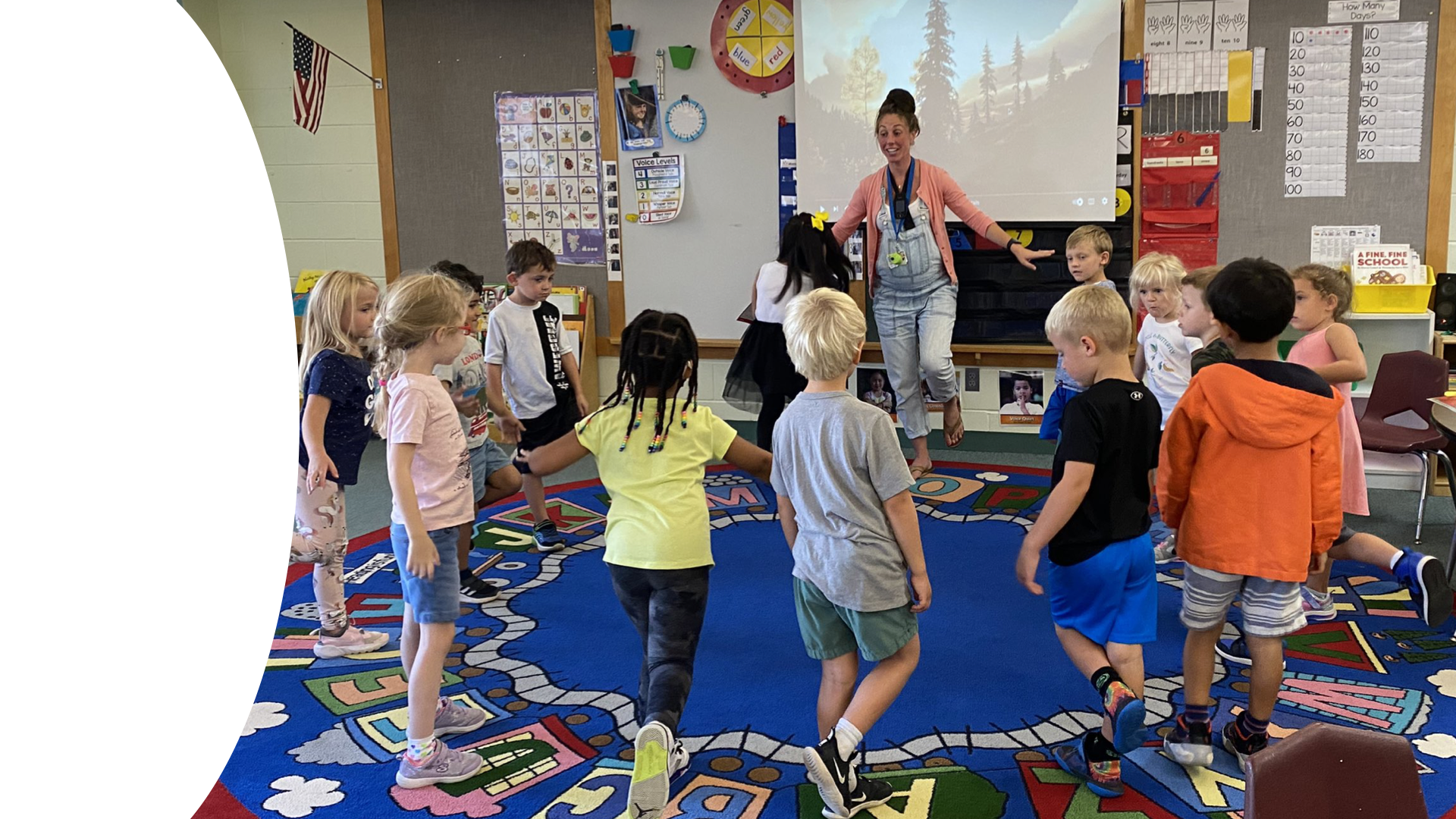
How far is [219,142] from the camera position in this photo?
12.0 inches

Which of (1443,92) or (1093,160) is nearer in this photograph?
(1443,92)

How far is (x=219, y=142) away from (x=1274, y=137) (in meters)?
5.34

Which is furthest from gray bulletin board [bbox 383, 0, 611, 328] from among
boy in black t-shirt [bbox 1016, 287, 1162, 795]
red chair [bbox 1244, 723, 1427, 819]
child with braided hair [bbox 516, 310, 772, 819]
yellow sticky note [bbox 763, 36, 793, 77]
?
red chair [bbox 1244, 723, 1427, 819]

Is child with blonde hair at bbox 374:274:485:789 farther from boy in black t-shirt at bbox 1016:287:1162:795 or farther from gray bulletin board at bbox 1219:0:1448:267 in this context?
gray bulletin board at bbox 1219:0:1448:267

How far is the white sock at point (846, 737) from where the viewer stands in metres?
2.04

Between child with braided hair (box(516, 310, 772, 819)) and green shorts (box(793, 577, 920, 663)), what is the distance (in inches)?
8.5

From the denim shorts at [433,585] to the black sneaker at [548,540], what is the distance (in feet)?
5.12

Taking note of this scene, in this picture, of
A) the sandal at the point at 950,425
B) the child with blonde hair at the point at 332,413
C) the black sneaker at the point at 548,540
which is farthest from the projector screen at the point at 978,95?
the child with blonde hair at the point at 332,413

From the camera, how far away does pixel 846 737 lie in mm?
2049

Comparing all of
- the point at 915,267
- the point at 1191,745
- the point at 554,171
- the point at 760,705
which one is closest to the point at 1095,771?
the point at 1191,745

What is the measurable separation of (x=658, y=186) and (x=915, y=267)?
1624 millimetres

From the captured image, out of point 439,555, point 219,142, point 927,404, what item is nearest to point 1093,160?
point 927,404

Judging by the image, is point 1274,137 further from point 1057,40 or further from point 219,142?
point 219,142

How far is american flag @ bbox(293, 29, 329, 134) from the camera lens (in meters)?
5.51
